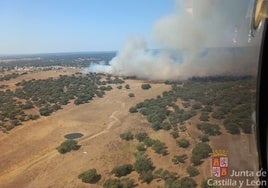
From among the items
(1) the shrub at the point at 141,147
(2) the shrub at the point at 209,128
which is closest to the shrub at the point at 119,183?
(1) the shrub at the point at 141,147

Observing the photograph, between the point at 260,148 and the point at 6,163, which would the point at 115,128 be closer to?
the point at 6,163

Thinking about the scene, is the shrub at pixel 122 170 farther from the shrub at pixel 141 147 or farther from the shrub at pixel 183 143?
the shrub at pixel 183 143

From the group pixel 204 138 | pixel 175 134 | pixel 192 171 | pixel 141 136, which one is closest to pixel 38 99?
pixel 141 136

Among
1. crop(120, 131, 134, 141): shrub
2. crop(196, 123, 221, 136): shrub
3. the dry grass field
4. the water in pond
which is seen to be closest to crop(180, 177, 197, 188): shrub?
the dry grass field

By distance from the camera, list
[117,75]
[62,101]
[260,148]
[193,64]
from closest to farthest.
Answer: [260,148]
[62,101]
[193,64]
[117,75]

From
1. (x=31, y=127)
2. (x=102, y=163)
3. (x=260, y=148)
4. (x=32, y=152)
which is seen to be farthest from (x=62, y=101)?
(x=260, y=148)

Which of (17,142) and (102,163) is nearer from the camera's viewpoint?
(102,163)
